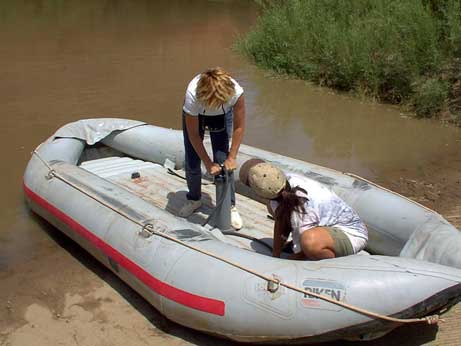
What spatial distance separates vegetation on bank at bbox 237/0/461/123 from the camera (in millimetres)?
7227

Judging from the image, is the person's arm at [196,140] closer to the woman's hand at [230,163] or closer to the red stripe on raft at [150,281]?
the woman's hand at [230,163]

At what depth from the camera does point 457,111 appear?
7164 mm

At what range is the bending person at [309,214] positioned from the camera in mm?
2928

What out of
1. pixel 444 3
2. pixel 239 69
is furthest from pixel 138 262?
pixel 239 69

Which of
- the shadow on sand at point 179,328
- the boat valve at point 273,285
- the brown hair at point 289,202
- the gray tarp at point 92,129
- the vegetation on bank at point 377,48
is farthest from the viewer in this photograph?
the vegetation on bank at point 377,48

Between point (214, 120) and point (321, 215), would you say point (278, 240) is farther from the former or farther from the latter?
point (214, 120)

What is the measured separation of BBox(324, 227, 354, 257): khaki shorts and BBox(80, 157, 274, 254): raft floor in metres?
0.73

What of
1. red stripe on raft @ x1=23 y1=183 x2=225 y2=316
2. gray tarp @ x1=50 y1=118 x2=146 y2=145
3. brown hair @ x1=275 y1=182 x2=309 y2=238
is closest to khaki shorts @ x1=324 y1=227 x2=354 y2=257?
brown hair @ x1=275 y1=182 x2=309 y2=238

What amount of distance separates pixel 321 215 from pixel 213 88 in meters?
0.97

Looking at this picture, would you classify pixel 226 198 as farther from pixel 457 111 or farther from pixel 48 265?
pixel 457 111

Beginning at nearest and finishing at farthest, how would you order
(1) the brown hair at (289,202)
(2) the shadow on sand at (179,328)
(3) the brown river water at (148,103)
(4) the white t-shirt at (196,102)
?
(1) the brown hair at (289,202), (2) the shadow on sand at (179,328), (4) the white t-shirt at (196,102), (3) the brown river water at (148,103)

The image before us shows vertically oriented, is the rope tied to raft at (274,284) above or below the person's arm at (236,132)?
below

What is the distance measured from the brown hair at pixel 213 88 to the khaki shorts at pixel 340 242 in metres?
0.99

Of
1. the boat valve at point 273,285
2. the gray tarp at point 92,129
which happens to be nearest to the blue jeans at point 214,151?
the boat valve at point 273,285
